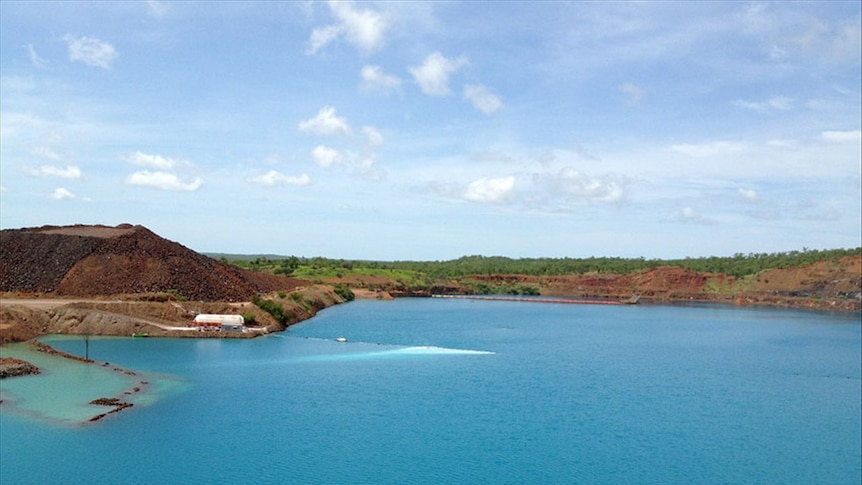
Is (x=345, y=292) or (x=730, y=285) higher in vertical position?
(x=730, y=285)

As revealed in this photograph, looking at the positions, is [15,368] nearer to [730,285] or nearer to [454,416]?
[454,416]

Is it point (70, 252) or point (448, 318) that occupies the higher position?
point (70, 252)

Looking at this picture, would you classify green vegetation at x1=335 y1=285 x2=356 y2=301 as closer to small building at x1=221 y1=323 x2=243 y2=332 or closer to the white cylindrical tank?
the white cylindrical tank

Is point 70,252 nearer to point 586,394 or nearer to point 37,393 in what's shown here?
point 37,393

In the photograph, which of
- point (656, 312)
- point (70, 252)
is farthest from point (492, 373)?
point (656, 312)

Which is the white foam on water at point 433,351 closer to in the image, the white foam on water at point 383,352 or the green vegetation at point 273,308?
the white foam on water at point 383,352

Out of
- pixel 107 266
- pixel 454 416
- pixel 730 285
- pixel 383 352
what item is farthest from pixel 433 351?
pixel 730 285
